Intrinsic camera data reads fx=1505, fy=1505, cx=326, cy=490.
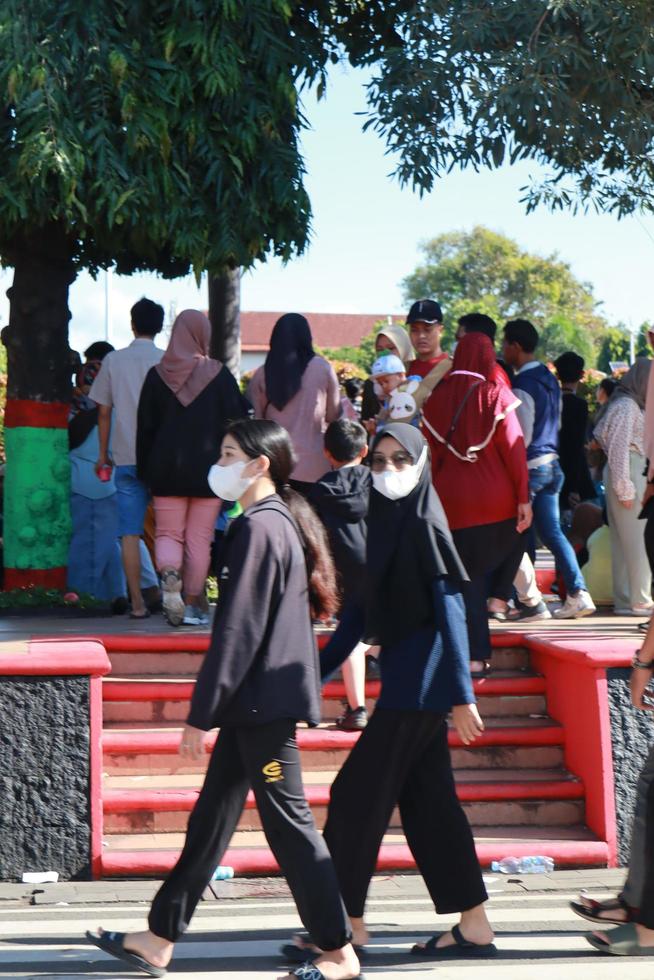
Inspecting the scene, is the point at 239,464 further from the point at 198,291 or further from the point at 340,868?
the point at 198,291

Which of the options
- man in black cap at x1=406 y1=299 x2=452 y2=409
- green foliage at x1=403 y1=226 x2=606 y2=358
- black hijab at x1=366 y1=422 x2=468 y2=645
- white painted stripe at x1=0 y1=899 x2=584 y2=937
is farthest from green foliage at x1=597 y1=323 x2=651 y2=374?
black hijab at x1=366 y1=422 x2=468 y2=645

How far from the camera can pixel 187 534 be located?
8.70 m

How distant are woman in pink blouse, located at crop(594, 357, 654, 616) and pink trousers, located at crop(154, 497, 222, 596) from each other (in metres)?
2.61

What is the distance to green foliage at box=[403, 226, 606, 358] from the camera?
84000 mm

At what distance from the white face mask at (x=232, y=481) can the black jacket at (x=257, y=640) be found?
131mm

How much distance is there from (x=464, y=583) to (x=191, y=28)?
5.06 meters

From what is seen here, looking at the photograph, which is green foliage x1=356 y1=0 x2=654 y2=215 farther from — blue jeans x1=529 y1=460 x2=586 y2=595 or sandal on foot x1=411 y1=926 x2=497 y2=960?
sandal on foot x1=411 y1=926 x2=497 y2=960

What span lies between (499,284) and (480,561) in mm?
80722

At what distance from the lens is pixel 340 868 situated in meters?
5.13

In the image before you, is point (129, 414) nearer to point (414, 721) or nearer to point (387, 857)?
point (387, 857)

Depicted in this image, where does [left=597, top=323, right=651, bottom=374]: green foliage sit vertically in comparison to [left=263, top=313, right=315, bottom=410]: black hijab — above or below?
above

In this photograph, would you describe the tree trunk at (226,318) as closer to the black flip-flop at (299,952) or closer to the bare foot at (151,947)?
the black flip-flop at (299,952)

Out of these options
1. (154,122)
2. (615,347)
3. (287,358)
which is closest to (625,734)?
(287,358)

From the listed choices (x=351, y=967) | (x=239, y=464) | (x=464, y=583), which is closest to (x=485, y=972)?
(x=351, y=967)
